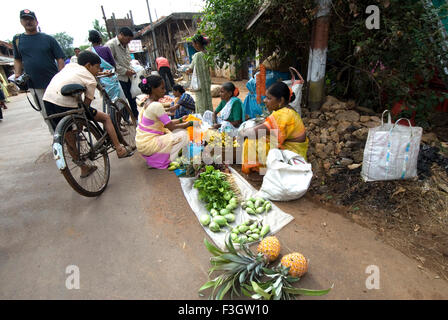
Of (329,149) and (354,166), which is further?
(329,149)

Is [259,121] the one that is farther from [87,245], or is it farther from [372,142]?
[87,245]

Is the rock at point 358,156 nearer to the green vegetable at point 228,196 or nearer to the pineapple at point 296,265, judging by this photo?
the green vegetable at point 228,196

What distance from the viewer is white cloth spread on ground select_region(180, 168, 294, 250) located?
7.60 ft

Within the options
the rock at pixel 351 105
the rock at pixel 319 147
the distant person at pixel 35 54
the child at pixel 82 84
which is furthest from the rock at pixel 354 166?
the distant person at pixel 35 54

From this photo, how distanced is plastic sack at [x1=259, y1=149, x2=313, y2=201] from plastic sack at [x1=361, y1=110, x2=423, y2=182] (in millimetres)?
656

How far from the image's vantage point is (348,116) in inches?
144

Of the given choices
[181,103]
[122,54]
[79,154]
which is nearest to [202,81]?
[181,103]

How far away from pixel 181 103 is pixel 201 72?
0.80 metres

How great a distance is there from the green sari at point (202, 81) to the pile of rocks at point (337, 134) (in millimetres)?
2208

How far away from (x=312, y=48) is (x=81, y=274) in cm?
422

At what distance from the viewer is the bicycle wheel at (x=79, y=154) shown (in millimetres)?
2561

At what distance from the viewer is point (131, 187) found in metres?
3.22

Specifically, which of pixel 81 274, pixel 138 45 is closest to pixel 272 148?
pixel 81 274

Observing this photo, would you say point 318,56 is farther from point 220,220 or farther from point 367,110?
point 220,220
